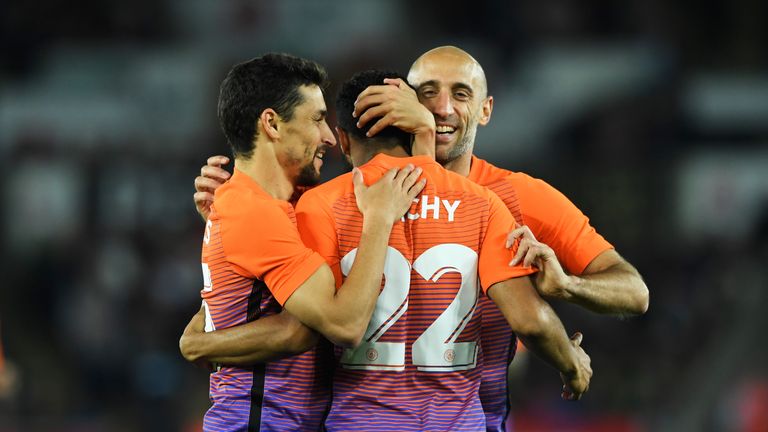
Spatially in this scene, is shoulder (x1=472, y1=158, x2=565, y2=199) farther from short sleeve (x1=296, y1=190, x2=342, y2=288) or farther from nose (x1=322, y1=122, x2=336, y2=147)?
short sleeve (x1=296, y1=190, x2=342, y2=288)

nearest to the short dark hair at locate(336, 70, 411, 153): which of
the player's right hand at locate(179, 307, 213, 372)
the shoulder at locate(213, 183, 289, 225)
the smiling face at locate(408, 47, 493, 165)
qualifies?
the shoulder at locate(213, 183, 289, 225)

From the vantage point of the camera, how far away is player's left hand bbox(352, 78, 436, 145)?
12.0 feet

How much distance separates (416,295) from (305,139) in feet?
2.25

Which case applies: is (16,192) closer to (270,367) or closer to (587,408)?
(587,408)

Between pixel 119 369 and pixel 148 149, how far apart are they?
3126mm

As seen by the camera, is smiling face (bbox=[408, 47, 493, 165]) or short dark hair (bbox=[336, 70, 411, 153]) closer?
short dark hair (bbox=[336, 70, 411, 153])

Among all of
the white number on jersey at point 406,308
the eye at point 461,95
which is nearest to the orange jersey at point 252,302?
the white number on jersey at point 406,308

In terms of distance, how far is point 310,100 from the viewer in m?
3.88

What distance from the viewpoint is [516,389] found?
9586 millimetres

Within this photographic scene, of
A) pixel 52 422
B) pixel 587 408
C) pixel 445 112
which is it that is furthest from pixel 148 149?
pixel 445 112

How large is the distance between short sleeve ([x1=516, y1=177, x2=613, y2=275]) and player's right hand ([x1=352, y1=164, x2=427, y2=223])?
75 cm

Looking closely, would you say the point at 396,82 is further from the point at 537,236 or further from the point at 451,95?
the point at 537,236

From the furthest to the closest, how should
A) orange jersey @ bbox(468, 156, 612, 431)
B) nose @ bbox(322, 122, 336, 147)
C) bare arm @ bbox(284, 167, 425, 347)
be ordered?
1. orange jersey @ bbox(468, 156, 612, 431)
2. nose @ bbox(322, 122, 336, 147)
3. bare arm @ bbox(284, 167, 425, 347)

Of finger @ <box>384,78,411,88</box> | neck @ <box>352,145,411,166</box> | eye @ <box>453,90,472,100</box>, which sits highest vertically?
finger @ <box>384,78,411,88</box>
